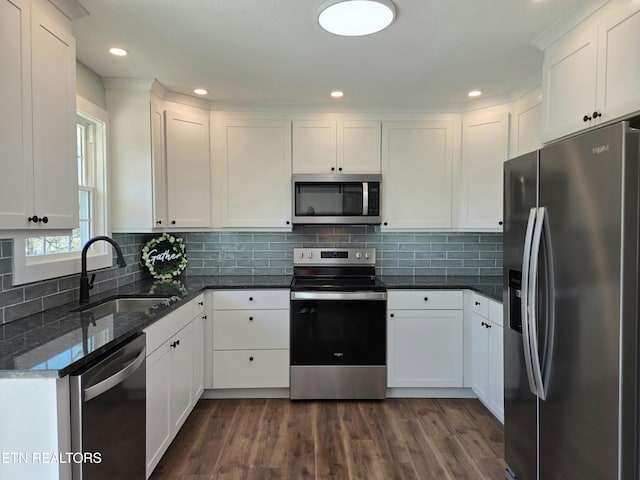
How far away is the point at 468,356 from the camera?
2.89m

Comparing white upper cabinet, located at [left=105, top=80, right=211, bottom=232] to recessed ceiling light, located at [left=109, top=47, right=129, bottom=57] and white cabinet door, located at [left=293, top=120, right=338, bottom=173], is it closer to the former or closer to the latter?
recessed ceiling light, located at [left=109, top=47, right=129, bottom=57]

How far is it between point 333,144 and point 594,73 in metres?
1.85

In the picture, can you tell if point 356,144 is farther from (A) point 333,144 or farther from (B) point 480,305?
(B) point 480,305

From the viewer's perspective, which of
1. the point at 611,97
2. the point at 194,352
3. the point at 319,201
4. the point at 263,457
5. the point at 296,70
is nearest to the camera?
the point at 611,97

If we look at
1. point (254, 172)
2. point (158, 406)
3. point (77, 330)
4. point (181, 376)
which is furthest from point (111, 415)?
point (254, 172)

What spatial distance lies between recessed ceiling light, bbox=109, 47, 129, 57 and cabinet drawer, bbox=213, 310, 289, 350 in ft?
6.12

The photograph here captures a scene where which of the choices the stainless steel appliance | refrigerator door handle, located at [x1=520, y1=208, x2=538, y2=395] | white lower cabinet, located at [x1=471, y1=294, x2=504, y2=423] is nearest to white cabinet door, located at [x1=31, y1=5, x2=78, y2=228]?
the stainless steel appliance

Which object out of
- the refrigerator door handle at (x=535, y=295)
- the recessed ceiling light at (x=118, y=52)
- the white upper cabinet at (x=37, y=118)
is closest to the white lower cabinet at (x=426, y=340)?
the refrigerator door handle at (x=535, y=295)

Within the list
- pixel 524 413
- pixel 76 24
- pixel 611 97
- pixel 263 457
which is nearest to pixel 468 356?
pixel 524 413

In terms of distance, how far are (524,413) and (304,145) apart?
241 cm

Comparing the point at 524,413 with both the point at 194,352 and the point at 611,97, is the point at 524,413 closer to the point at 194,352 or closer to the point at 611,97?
the point at 611,97

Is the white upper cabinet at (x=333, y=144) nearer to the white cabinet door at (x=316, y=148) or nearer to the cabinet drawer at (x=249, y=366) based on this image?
the white cabinet door at (x=316, y=148)

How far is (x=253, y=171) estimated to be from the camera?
312cm

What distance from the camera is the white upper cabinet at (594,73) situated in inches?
58.7
